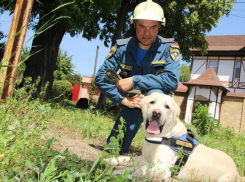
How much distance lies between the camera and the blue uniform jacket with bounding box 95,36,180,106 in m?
3.22

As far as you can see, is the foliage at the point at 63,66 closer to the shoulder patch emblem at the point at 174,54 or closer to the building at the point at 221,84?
the building at the point at 221,84

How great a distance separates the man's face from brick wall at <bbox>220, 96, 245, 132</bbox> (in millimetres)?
17228

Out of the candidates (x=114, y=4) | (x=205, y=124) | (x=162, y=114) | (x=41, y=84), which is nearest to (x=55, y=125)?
(x=162, y=114)

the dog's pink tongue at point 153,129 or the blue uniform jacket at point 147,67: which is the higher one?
the blue uniform jacket at point 147,67

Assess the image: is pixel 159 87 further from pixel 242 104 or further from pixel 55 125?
pixel 242 104

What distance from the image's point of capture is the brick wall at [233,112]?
18.4 meters

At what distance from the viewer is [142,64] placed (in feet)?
11.4

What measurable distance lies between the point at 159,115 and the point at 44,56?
727 centimetres

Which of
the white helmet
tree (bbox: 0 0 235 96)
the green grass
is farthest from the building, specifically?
the white helmet

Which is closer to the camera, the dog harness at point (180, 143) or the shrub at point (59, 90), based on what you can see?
the dog harness at point (180, 143)

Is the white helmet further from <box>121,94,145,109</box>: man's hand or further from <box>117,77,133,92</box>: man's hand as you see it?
<box>121,94,145,109</box>: man's hand

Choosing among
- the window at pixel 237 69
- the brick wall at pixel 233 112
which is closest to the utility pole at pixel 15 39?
the brick wall at pixel 233 112

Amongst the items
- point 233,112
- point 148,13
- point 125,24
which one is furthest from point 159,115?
point 233,112

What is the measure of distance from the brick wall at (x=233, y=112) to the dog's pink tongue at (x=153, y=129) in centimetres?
1782
